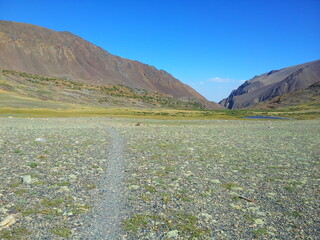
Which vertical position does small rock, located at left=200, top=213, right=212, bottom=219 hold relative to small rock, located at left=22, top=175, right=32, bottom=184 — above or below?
below

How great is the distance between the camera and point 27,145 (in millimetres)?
19391

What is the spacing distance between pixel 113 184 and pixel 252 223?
17.9 feet

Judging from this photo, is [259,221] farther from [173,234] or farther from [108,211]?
[108,211]

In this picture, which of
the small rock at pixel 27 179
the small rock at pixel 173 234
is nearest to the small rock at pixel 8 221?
the small rock at pixel 27 179

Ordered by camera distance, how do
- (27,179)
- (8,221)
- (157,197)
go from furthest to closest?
(27,179) < (157,197) < (8,221)

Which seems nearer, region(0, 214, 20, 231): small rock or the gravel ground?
region(0, 214, 20, 231): small rock

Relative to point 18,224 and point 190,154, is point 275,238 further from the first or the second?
point 190,154

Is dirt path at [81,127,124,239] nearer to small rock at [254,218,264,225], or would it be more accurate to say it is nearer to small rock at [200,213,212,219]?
small rock at [200,213,212,219]

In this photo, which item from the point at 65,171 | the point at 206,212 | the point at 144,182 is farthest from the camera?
the point at 65,171

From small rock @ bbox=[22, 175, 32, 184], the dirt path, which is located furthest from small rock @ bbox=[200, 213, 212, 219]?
small rock @ bbox=[22, 175, 32, 184]

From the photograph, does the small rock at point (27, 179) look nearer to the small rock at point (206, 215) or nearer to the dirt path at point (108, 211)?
the dirt path at point (108, 211)

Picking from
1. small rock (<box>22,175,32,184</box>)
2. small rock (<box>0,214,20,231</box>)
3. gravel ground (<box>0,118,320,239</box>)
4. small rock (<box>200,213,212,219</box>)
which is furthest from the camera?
small rock (<box>22,175,32,184</box>)

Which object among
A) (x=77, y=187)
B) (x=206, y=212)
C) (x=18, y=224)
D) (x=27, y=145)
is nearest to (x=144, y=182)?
(x=77, y=187)

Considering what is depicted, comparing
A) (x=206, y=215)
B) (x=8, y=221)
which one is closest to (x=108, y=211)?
(x=8, y=221)
